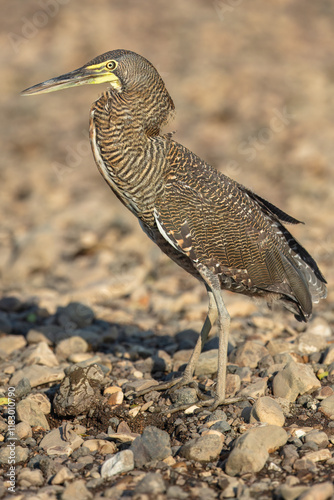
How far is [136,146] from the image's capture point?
5348 mm

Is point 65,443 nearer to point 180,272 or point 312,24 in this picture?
point 180,272

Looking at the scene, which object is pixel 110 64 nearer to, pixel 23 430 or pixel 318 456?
pixel 23 430

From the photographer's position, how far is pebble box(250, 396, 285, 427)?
494cm

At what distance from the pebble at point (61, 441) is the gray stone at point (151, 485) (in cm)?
89

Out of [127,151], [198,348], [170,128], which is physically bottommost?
[198,348]

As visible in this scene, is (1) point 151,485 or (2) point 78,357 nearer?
(1) point 151,485

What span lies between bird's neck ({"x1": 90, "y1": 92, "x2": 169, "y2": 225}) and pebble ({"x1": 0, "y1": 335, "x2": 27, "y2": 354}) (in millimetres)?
2467

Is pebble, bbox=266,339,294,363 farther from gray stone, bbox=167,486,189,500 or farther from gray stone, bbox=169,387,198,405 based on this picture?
gray stone, bbox=167,486,189,500

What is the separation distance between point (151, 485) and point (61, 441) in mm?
1125

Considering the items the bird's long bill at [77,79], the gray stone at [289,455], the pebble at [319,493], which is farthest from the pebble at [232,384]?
the bird's long bill at [77,79]

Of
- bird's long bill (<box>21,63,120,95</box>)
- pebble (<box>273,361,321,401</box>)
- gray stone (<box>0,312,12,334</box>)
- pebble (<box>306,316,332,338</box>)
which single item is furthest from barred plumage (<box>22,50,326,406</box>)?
gray stone (<box>0,312,12,334</box>)

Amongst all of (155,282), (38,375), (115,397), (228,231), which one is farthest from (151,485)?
(155,282)

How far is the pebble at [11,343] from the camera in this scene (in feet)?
22.6

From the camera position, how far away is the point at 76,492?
408cm
